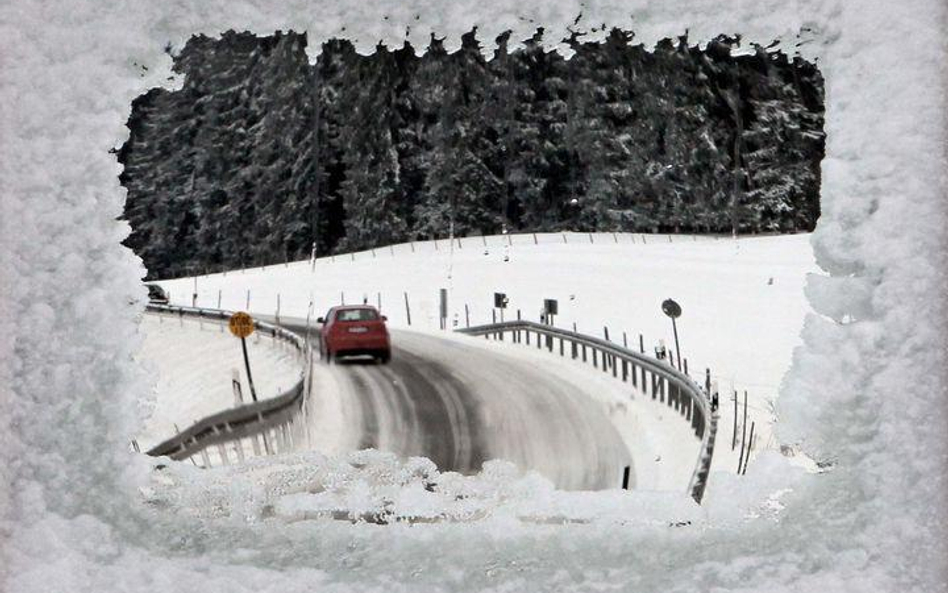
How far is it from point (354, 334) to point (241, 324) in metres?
0.64

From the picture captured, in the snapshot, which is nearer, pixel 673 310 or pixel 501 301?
pixel 673 310

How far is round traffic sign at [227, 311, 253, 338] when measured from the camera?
165 inches

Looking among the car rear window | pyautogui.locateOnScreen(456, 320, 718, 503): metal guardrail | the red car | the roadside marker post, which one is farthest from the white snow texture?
the roadside marker post

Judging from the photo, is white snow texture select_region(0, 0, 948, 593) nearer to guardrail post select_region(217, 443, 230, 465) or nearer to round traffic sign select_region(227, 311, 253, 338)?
guardrail post select_region(217, 443, 230, 465)

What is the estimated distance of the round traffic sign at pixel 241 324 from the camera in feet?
13.7

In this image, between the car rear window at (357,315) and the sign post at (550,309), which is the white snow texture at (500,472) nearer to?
the car rear window at (357,315)

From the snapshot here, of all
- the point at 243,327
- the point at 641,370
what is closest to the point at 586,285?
the point at 641,370

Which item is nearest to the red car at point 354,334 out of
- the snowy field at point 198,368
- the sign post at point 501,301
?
the snowy field at point 198,368

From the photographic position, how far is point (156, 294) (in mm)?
3967

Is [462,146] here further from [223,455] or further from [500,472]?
[223,455]

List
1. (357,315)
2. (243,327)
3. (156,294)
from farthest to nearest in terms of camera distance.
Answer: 1. (243,327)
2. (357,315)
3. (156,294)

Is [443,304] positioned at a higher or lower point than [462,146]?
lower

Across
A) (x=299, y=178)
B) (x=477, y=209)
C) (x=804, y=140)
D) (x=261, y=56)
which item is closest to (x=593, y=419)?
(x=477, y=209)

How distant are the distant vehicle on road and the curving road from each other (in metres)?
0.81
